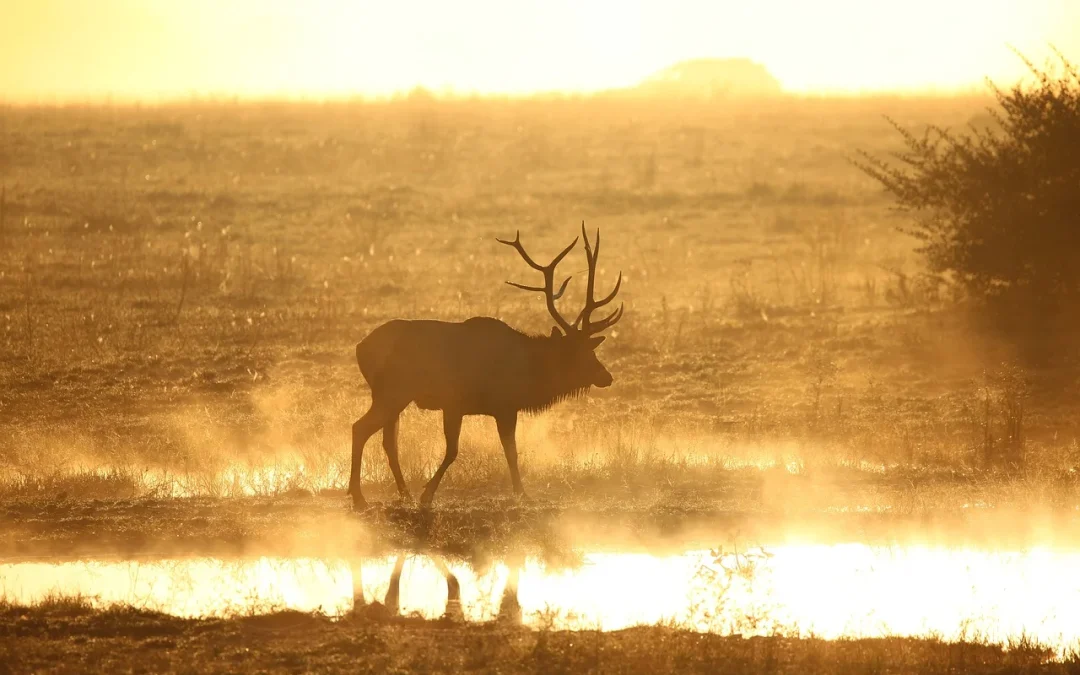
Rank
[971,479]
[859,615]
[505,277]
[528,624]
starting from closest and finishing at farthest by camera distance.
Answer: [528,624] → [859,615] → [971,479] → [505,277]

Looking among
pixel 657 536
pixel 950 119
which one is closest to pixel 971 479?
pixel 657 536

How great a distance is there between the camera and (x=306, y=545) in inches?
484

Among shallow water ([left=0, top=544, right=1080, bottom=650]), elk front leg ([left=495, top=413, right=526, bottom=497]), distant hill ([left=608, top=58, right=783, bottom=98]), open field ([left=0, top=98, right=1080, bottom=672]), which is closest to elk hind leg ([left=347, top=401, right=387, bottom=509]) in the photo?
open field ([left=0, top=98, right=1080, bottom=672])

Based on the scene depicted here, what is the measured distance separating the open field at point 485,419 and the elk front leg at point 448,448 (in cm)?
41

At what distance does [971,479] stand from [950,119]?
3633 cm

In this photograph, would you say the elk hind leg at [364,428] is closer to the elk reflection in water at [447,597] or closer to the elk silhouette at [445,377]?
the elk silhouette at [445,377]

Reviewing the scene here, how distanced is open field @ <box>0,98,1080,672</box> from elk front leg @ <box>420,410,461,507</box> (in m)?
0.41

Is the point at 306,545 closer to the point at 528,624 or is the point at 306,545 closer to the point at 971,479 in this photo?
the point at 528,624

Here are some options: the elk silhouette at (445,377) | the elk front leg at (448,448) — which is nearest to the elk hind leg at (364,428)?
the elk silhouette at (445,377)

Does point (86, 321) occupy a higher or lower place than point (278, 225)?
lower

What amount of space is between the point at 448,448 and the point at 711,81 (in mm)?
54080

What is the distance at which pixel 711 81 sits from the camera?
66062mm

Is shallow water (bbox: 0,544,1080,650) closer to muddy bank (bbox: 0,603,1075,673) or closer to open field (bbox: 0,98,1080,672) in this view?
muddy bank (bbox: 0,603,1075,673)

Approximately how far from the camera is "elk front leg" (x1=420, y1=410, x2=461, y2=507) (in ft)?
44.9
